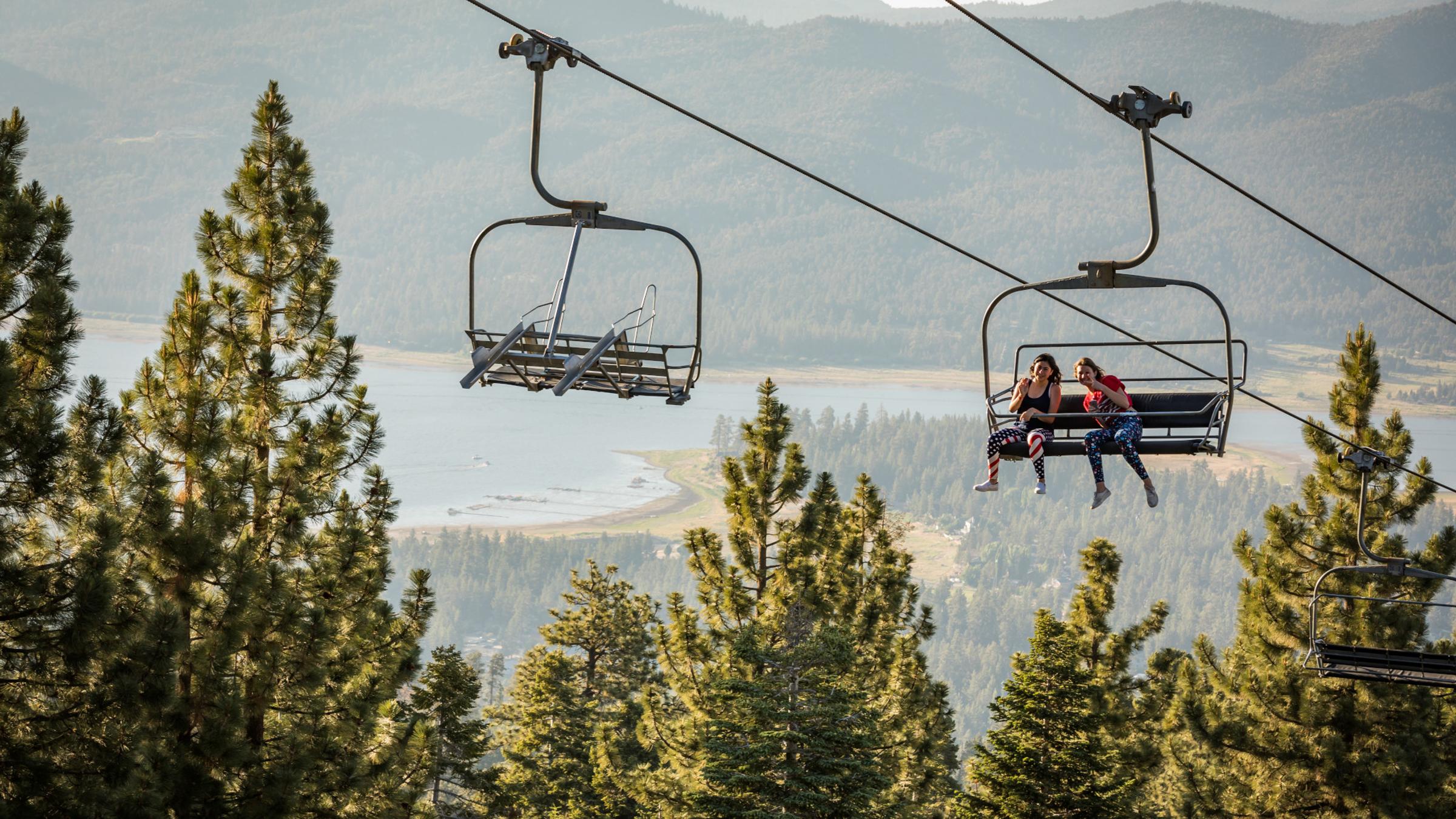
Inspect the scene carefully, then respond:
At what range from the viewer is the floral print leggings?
29.6 feet

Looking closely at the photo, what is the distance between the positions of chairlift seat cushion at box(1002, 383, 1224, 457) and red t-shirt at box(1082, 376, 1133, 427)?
0.09 meters

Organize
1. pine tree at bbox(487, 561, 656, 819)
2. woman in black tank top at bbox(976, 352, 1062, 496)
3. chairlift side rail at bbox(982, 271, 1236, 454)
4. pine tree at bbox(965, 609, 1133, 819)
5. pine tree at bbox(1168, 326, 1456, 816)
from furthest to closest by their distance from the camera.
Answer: pine tree at bbox(487, 561, 656, 819), pine tree at bbox(1168, 326, 1456, 816), pine tree at bbox(965, 609, 1133, 819), woman in black tank top at bbox(976, 352, 1062, 496), chairlift side rail at bbox(982, 271, 1236, 454)

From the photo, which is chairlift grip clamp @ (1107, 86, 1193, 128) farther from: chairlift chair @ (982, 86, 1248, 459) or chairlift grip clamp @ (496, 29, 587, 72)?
chairlift grip clamp @ (496, 29, 587, 72)

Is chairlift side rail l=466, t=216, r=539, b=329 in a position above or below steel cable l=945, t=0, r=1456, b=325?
below

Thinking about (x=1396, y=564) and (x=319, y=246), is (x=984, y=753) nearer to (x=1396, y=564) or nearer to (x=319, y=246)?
(x=1396, y=564)

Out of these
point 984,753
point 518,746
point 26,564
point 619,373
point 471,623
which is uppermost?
point 619,373

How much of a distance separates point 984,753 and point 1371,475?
7270 millimetres

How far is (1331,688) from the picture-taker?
1897cm

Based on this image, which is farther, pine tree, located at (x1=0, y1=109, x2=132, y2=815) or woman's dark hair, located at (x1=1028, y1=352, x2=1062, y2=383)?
woman's dark hair, located at (x1=1028, y1=352, x2=1062, y2=383)

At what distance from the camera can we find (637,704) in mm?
28688

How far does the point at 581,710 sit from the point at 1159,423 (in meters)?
21.5


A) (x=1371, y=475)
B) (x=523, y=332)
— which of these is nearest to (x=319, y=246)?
(x=523, y=332)

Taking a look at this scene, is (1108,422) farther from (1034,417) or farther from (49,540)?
(49,540)

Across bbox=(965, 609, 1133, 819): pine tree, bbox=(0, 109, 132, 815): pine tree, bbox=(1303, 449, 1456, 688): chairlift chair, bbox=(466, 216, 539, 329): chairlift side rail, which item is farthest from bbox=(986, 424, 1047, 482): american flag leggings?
bbox=(965, 609, 1133, 819): pine tree
